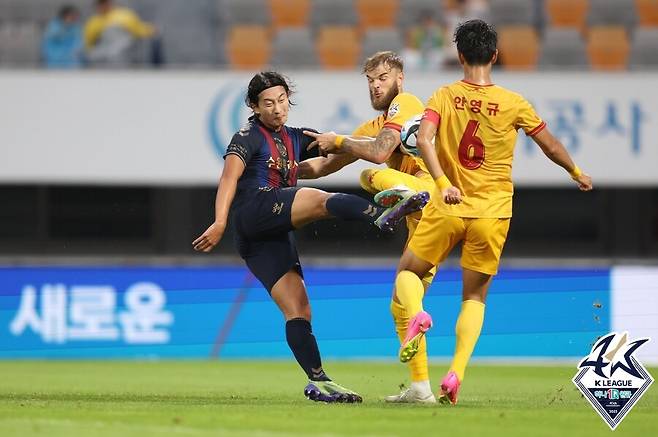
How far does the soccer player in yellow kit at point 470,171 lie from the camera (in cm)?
824

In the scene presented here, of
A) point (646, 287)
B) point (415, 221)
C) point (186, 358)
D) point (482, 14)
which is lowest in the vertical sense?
point (186, 358)

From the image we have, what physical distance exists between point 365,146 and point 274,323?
6797 mm

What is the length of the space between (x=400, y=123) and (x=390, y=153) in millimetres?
200

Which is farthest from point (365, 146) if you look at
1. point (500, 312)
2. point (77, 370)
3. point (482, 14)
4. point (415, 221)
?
point (482, 14)

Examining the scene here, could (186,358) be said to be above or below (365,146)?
below

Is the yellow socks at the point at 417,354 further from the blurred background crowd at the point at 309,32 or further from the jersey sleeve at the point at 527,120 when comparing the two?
the blurred background crowd at the point at 309,32

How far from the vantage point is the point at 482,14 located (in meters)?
17.7

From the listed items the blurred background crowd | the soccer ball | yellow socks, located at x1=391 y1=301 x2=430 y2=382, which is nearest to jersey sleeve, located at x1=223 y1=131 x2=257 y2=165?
the soccer ball

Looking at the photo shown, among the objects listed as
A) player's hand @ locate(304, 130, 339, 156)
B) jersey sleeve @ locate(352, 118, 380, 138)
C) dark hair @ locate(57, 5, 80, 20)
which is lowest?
player's hand @ locate(304, 130, 339, 156)

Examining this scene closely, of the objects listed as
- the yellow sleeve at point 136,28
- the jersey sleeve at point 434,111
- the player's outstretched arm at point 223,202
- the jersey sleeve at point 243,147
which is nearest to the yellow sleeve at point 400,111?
the jersey sleeve at point 434,111

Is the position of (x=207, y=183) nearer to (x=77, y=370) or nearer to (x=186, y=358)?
(x=186, y=358)

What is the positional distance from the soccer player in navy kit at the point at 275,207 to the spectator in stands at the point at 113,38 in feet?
27.3

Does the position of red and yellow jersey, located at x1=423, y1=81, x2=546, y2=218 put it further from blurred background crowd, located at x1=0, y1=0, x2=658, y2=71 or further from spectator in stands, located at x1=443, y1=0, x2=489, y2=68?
spectator in stands, located at x1=443, y1=0, x2=489, y2=68

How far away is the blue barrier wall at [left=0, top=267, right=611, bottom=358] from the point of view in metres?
14.8
